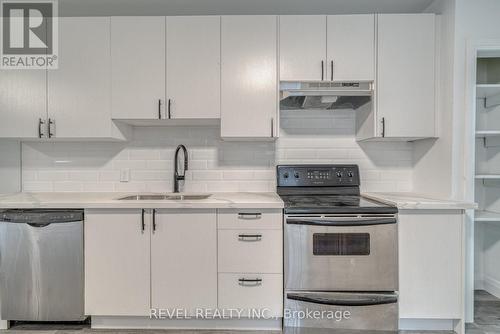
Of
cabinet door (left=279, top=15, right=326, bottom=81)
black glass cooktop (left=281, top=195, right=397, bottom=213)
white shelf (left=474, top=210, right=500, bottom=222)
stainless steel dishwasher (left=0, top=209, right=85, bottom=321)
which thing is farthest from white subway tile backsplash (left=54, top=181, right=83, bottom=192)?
white shelf (left=474, top=210, right=500, bottom=222)

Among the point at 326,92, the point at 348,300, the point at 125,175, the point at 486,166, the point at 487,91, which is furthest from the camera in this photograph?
the point at 125,175

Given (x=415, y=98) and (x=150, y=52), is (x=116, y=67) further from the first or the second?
(x=415, y=98)

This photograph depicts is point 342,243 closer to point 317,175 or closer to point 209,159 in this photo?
point 317,175

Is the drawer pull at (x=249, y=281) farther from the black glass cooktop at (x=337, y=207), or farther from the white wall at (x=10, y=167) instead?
the white wall at (x=10, y=167)

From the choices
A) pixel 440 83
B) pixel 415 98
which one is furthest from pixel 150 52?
pixel 440 83

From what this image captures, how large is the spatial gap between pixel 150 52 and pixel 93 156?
1076 millimetres

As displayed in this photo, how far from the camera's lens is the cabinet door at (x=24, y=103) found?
2.22 m

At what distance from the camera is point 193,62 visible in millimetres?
2205

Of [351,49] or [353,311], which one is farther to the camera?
[351,49]

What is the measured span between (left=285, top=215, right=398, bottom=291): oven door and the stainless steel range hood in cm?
92

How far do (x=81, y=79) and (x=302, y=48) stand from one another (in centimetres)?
172

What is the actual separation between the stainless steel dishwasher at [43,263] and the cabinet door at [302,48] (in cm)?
183

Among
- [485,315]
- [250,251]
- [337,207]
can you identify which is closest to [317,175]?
[337,207]

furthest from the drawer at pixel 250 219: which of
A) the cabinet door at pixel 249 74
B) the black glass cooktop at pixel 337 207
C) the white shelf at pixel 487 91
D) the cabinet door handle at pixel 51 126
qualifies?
the white shelf at pixel 487 91
